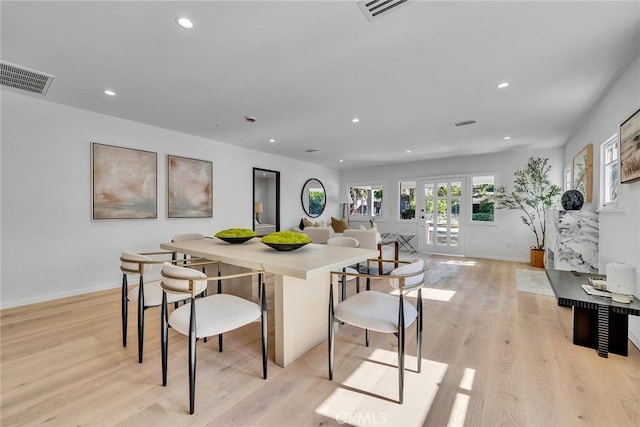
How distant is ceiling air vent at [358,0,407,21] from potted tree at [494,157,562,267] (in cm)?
533

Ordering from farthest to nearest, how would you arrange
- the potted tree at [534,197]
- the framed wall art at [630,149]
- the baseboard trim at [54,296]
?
the potted tree at [534,197], the baseboard trim at [54,296], the framed wall art at [630,149]

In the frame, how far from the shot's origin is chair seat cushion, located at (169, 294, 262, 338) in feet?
5.27

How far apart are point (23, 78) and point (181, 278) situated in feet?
9.86

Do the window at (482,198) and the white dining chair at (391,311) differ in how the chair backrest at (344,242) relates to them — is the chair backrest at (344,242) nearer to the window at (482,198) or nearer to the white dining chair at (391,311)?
the white dining chair at (391,311)

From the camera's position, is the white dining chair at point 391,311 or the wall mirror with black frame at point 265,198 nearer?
the white dining chair at point 391,311

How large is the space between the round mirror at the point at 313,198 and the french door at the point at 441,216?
2.76 m

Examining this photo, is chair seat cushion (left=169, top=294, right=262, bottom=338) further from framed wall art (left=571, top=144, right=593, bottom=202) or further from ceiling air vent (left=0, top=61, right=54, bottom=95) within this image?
framed wall art (left=571, top=144, right=593, bottom=202)

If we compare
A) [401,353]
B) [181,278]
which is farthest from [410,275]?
[181,278]

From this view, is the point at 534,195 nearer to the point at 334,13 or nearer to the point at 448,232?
the point at 448,232

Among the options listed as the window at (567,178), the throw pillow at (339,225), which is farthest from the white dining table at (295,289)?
the throw pillow at (339,225)

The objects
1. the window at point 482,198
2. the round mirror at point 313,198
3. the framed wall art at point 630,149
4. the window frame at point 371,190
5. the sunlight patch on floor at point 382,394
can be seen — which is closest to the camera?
the sunlight patch on floor at point 382,394

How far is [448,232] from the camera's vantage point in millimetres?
7066

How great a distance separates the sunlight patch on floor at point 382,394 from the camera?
1.53m

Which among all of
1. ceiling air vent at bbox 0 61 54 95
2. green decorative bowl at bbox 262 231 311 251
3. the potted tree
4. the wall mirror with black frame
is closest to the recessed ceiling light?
green decorative bowl at bbox 262 231 311 251
